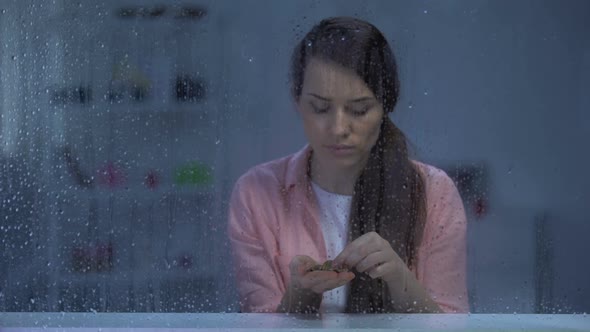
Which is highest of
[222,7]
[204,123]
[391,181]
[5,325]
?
[222,7]

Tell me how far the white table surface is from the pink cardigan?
0.13ft

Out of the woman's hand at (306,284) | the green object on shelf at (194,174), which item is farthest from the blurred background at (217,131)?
the woman's hand at (306,284)

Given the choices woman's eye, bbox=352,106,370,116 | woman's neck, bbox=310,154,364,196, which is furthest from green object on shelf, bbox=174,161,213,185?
woman's eye, bbox=352,106,370,116

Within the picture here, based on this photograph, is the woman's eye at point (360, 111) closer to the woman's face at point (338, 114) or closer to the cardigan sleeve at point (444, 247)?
the woman's face at point (338, 114)

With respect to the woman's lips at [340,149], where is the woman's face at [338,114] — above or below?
above

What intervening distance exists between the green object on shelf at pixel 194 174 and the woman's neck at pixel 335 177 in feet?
0.71

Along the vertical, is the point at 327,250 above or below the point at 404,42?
below

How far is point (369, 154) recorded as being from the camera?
162 centimetres

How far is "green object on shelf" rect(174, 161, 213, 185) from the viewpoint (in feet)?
5.27

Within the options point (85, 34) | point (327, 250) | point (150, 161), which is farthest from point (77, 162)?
point (327, 250)

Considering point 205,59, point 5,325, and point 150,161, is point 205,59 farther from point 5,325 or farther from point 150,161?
point 5,325

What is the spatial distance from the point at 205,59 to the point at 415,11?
439mm

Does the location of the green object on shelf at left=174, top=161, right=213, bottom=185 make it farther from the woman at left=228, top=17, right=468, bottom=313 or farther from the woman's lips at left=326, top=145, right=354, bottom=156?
the woman's lips at left=326, top=145, right=354, bottom=156

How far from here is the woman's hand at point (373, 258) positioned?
1595 millimetres
